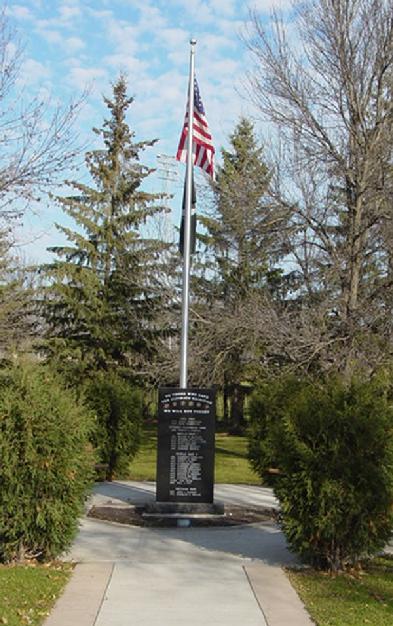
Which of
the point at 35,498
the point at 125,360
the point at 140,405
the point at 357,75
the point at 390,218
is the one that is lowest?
the point at 35,498

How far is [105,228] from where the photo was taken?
100 ft

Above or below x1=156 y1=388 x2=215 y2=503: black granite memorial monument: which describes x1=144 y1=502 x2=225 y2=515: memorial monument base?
below

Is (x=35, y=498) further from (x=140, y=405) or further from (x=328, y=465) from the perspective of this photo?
(x=140, y=405)

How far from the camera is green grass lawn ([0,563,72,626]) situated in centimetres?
612

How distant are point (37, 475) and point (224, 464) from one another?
1467 centimetres

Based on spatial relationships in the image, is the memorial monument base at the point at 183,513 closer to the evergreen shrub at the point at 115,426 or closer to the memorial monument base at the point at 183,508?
the memorial monument base at the point at 183,508

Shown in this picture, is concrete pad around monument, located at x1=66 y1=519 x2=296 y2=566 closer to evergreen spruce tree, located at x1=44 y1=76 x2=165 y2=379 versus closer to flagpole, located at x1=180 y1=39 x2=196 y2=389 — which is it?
flagpole, located at x1=180 y1=39 x2=196 y2=389

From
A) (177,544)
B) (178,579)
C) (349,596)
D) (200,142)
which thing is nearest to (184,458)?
(177,544)

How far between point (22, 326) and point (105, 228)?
9128mm

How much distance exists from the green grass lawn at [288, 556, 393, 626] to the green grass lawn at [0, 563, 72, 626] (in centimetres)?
226

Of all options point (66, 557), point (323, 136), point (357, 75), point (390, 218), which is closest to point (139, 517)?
point (66, 557)

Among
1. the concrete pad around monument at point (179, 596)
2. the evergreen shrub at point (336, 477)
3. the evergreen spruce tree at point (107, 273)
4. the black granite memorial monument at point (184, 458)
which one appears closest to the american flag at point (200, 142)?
the black granite memorial monument at point (184, 458)

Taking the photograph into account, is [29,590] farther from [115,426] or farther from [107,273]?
[107,273]

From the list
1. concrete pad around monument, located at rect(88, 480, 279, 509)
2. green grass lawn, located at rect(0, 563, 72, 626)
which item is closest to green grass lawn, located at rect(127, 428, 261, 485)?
concrete pad around monument, located at rect(88, 480, 279, 509)
